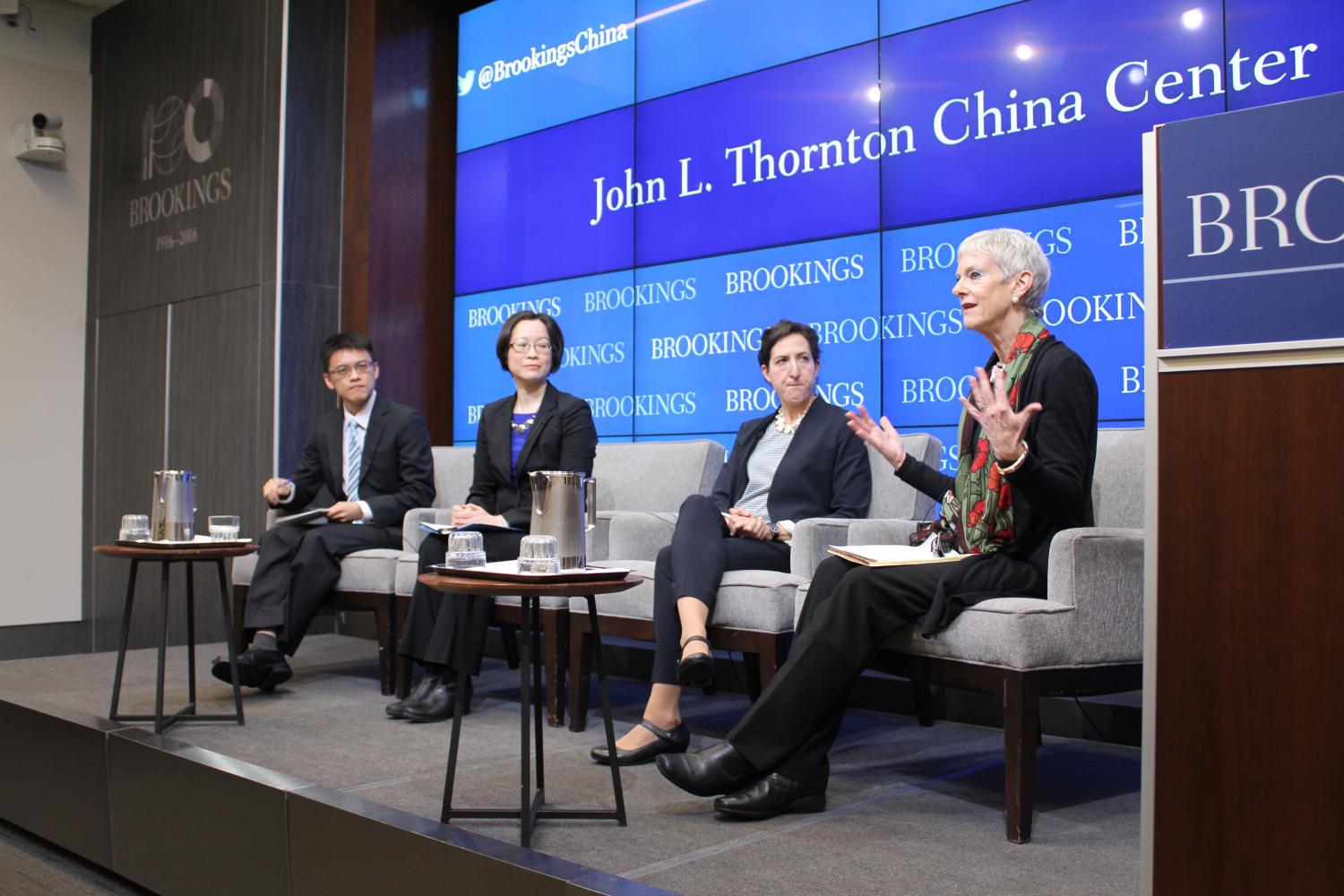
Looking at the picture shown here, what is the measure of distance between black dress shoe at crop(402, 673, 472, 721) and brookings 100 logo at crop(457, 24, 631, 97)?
2.92m

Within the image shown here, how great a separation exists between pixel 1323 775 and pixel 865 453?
2034 mm

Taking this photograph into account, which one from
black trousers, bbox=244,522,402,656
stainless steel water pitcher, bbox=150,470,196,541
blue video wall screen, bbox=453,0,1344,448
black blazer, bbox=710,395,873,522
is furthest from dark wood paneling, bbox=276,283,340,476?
black blazer, bbox=710,395,873,522

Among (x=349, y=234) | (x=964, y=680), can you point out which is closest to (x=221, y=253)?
(x=349, y=234)

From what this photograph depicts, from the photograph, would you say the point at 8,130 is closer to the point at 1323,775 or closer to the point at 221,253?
the point at 221,253

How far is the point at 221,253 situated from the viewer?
5.76 metres

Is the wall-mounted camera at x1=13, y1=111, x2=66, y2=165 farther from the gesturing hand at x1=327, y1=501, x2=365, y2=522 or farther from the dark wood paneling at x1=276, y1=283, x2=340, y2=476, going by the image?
the gesturing hand at x1=327, y1=501, x2=365, y2=522

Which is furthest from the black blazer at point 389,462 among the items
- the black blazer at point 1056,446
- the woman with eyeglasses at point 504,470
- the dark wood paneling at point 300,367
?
the black blazer at point 1056,446

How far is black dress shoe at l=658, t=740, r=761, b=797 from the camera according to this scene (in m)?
2.34

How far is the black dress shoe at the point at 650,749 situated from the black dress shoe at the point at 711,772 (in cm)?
46

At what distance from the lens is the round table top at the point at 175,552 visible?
3.09 m

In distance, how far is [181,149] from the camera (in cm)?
605

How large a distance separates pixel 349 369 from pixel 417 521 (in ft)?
2.31

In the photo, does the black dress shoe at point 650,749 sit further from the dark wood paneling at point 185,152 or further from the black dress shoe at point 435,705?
the dark wood paneling at point 185,152

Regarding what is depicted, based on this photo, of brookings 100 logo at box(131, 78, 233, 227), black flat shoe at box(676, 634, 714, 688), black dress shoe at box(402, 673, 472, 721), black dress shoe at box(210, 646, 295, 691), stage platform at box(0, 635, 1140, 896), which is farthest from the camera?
brookings 100 logo at box(131, 78, 233, 227)
